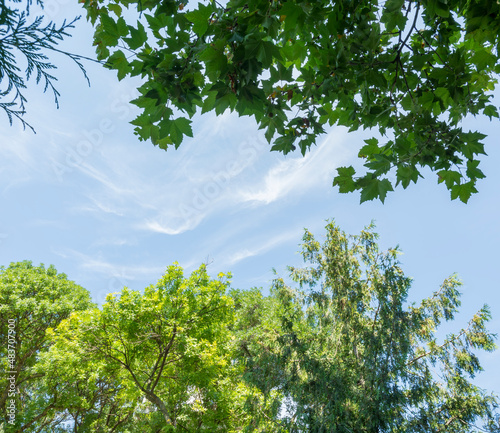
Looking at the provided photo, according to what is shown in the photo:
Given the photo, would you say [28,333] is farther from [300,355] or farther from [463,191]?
[463,191]

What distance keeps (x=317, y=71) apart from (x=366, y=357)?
9.62 metres

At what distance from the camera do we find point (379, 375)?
9.31m

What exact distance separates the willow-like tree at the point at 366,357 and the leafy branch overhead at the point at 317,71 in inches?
348

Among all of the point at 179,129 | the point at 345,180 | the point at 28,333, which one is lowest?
the point at 345,180

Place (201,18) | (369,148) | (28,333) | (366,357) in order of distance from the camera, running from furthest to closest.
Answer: (28,333) < (366,357) < (369,148) < (201,18)

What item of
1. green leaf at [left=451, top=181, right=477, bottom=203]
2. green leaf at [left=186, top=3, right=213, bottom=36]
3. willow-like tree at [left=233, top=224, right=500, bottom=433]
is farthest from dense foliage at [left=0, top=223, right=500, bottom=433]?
green leaf at [left=186, top=3, right=213, bottom=36]

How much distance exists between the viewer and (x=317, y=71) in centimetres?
246

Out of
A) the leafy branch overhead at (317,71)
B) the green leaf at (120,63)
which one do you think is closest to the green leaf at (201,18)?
the leafy branch overhead at (317,71)

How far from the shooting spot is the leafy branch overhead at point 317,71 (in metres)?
1.67

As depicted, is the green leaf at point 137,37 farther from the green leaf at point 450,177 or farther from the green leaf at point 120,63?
the green leaf at point 450,177

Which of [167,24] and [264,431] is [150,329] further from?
[167,24]

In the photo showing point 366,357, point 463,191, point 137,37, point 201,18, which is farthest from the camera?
point 366,357

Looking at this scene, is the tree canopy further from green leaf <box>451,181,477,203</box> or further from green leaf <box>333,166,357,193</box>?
green leaf <box>451,181,477,203</box>

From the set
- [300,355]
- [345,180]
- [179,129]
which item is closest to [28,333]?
[300,355]
